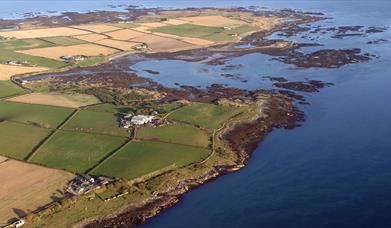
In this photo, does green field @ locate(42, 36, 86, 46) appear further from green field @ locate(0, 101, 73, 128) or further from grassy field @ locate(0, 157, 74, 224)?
grassy field @ locate(0, 157, 74, 224)

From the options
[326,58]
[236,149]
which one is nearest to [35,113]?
[236,149]

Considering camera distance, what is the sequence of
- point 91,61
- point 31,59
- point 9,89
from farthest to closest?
point 31,59 → point 91,61 → point 9,89

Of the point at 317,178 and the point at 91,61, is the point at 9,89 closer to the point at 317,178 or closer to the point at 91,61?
the point at 91,61

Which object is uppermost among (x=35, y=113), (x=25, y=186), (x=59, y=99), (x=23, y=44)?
(x=23, y=44)

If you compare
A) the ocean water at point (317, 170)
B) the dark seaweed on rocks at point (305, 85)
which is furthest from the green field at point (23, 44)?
the dark seaweed on rocks at point (305, 85)

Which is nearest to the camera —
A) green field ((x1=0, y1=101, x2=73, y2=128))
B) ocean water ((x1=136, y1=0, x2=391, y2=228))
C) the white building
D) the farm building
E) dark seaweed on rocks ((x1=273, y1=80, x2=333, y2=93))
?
ocean water ((x1=136, y1=0, x2=391, y2=228))

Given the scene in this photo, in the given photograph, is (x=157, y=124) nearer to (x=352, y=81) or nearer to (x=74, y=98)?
(x=74, y=98)

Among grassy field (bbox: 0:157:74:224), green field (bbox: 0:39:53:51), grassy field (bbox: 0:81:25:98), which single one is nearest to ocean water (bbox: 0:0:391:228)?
grassy field (bbox: 0:157:74:224)
